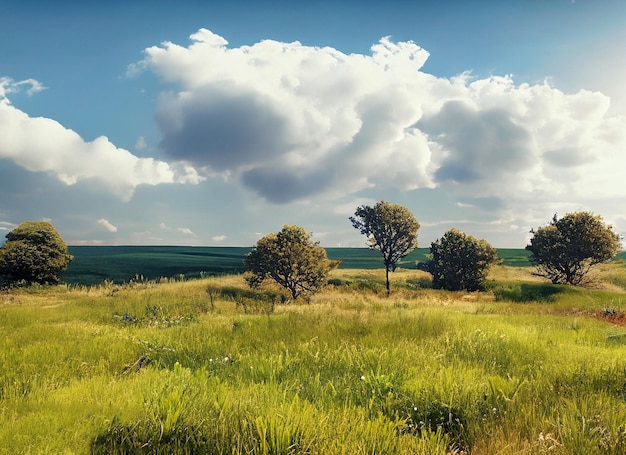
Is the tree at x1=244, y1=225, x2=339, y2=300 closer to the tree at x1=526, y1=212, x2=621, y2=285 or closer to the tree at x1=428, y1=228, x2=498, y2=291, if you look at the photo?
the tree at x1=428, y1=228, x2=498, y2=291

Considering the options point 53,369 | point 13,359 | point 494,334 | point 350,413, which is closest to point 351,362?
point 350,413

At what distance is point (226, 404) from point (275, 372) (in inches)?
84.0

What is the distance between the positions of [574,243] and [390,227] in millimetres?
23830

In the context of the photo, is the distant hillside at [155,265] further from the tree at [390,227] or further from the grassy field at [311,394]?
the grassy field at [311,394]

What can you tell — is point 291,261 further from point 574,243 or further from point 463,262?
point 574,243

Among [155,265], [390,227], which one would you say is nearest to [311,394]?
[390,227]

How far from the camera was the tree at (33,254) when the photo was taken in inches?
1677

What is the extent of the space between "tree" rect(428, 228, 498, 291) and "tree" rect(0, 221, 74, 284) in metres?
49.2

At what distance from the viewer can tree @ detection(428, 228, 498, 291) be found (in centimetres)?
5166

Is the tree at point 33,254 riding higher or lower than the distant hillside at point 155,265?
higher

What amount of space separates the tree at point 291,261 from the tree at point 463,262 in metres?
19.2

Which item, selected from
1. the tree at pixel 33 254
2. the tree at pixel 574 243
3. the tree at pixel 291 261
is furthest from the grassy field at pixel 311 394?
the tree at pixel 574 243

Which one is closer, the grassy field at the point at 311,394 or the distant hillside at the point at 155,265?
the grassy field at the point at 311,394

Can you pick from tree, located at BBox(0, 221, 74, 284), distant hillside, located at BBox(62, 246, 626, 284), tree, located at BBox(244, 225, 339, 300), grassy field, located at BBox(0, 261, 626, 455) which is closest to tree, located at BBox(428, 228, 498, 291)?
tree, located at BBox(244, 225, 339, 300)
